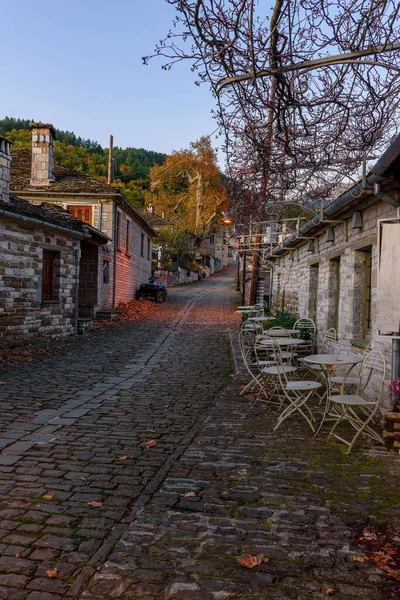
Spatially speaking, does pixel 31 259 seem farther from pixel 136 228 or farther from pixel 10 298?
pixel 136 228

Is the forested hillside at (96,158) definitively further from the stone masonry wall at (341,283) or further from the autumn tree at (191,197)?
the stone masonry wall at (341,283)

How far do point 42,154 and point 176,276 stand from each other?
2010 centimetres

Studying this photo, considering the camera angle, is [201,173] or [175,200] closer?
[201,173]

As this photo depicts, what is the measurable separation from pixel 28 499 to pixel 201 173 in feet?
145

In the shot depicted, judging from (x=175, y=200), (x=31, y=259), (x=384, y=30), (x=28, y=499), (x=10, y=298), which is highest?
(x=175, y=200)

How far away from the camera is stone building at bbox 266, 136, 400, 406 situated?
16.8ft

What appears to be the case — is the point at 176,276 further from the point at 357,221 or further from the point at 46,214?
the point at 357,221

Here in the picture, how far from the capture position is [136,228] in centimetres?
2353

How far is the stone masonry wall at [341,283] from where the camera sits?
20.3ft

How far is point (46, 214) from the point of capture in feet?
40.5

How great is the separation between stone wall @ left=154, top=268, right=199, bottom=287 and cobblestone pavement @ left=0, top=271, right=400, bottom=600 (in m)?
26.8

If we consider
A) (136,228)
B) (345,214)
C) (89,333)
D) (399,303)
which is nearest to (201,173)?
(136,228)

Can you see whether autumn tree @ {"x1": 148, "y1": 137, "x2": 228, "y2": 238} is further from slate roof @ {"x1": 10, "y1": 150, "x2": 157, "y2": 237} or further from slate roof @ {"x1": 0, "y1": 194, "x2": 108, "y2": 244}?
slate roof @ {"x1": 0, "y1": 194, "x2": 108, "y2": 244}

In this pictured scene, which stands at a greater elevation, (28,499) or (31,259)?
(31,259)
